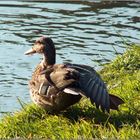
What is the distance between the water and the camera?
39.1ft

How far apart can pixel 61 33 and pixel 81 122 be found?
26.8 feet

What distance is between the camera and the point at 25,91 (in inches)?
427

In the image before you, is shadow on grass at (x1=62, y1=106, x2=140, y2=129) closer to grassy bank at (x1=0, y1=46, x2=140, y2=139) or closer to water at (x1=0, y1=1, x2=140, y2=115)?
grassy bank at (x1=0, y1=46, x2=140, y2=139)

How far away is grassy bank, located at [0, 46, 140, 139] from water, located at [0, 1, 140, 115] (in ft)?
5.81

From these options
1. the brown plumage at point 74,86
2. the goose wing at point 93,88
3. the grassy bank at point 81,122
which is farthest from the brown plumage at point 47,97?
the goose wing at point 93,88

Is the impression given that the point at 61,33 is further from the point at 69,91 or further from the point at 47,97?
the point at 69,91

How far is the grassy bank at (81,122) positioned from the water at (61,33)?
69.7 inches

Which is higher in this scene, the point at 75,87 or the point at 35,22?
the point at 75,87

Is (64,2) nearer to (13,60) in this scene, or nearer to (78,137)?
(13,60)

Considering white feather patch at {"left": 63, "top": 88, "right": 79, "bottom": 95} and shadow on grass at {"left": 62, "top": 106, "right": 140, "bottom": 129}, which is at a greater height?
white feather patch at {"left": 63, "top": 88, "right": 79, "bottom": 95}

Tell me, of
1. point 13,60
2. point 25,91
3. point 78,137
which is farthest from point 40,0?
point 78,137

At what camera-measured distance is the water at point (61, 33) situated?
469 inches

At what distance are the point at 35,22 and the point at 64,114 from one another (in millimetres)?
9131

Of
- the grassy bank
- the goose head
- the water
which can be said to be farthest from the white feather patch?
the water
